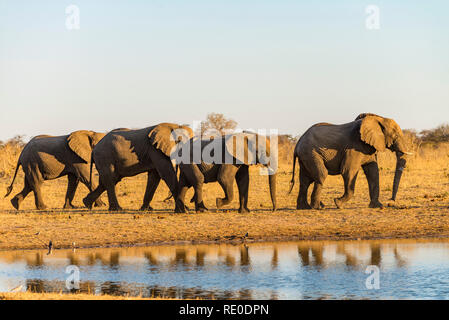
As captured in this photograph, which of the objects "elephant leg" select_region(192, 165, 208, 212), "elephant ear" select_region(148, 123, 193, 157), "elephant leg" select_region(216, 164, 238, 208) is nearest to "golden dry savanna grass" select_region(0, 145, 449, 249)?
"elephant leg" select_region(216, 164, 238, 208)

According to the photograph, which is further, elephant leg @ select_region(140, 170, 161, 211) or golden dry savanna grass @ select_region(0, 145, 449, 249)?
elephant leg @ select_region(140, 170, 161, 211)

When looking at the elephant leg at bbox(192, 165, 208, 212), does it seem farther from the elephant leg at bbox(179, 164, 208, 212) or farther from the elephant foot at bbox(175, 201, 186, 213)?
the elephant foot at bbox(175, 201, 186, 213)

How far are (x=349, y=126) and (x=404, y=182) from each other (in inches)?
258

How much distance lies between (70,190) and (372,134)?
9.34 metres

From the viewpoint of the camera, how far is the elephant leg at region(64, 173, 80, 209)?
23.2 m

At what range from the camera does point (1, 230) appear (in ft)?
58.7

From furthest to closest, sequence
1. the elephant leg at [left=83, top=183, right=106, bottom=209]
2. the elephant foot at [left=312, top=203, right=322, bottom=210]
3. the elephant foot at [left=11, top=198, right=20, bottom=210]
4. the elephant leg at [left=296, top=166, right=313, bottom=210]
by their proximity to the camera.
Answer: the elephant foot at [left=11, top=198, right=20, bottom=210] → the elephant leg at [left=83, top=183, right=106, bottom=209] → the elephant leg at [left=296, top=166, right=313, bottom=210] → the elephant foot at [left=312, top=203, right=322, bottom=210]

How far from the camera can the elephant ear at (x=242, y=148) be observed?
19469 millimetres

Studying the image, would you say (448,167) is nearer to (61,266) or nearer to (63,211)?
(63,211)

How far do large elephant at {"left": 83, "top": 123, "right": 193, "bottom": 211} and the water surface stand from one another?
5.62m

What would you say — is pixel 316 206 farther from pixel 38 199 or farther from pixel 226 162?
pixel 38 199

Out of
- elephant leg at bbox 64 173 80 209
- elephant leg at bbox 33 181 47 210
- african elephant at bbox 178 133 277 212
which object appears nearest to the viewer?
african elephant at bbox 178 133 277 212
